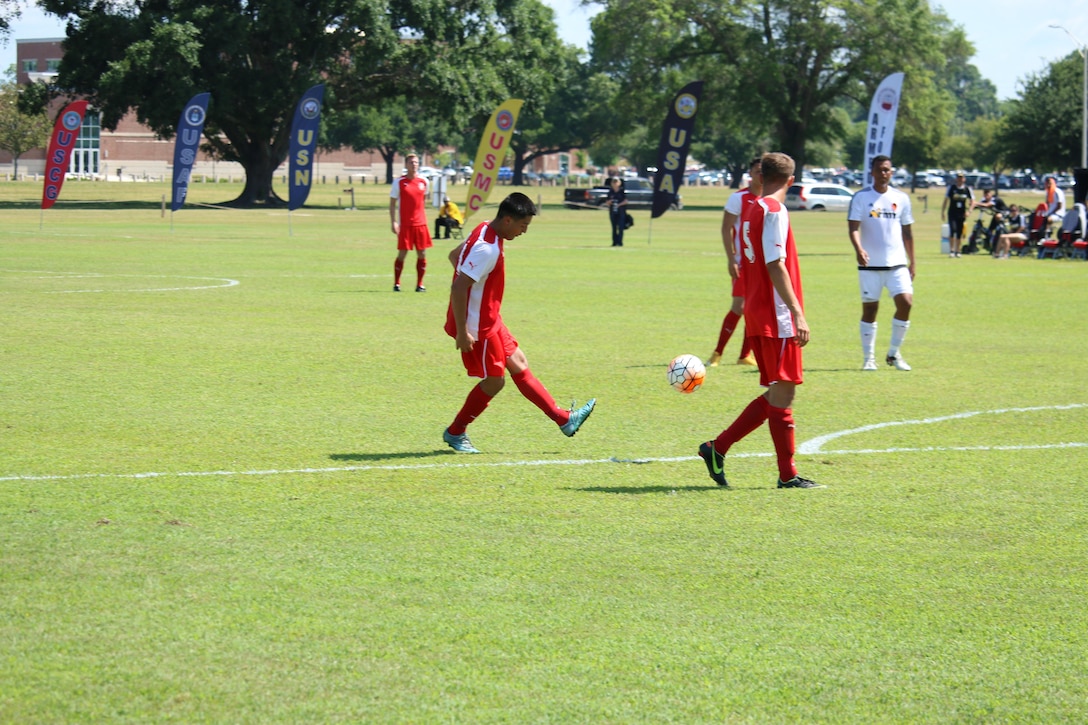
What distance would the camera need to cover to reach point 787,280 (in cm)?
748

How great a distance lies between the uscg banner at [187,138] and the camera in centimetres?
3784

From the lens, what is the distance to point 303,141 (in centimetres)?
3609

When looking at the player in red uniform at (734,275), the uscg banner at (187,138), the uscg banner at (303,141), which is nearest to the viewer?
the player in red uniform at (734,275)

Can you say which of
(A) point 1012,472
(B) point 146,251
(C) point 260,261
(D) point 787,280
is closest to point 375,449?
(D) point 787,280

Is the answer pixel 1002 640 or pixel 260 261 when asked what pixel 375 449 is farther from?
pixel 260 261

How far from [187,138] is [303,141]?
4298mm

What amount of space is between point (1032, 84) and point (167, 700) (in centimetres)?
8249

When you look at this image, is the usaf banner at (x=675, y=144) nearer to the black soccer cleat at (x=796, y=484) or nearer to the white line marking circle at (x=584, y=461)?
the white line marking circle at (x=584, y=461)

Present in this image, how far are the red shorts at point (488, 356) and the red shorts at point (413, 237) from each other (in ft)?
38.5

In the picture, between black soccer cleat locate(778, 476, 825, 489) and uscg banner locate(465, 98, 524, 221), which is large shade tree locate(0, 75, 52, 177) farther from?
black soccer cleat locate(778, 476, 825, 489)

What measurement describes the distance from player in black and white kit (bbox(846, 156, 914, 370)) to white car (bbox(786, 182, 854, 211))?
63.1 metres

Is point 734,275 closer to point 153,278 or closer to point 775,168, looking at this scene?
point 775,168

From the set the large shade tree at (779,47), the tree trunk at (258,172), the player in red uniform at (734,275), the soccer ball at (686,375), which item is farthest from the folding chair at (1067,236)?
the large shade tree at (779,47)

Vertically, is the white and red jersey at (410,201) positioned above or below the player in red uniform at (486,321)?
above
